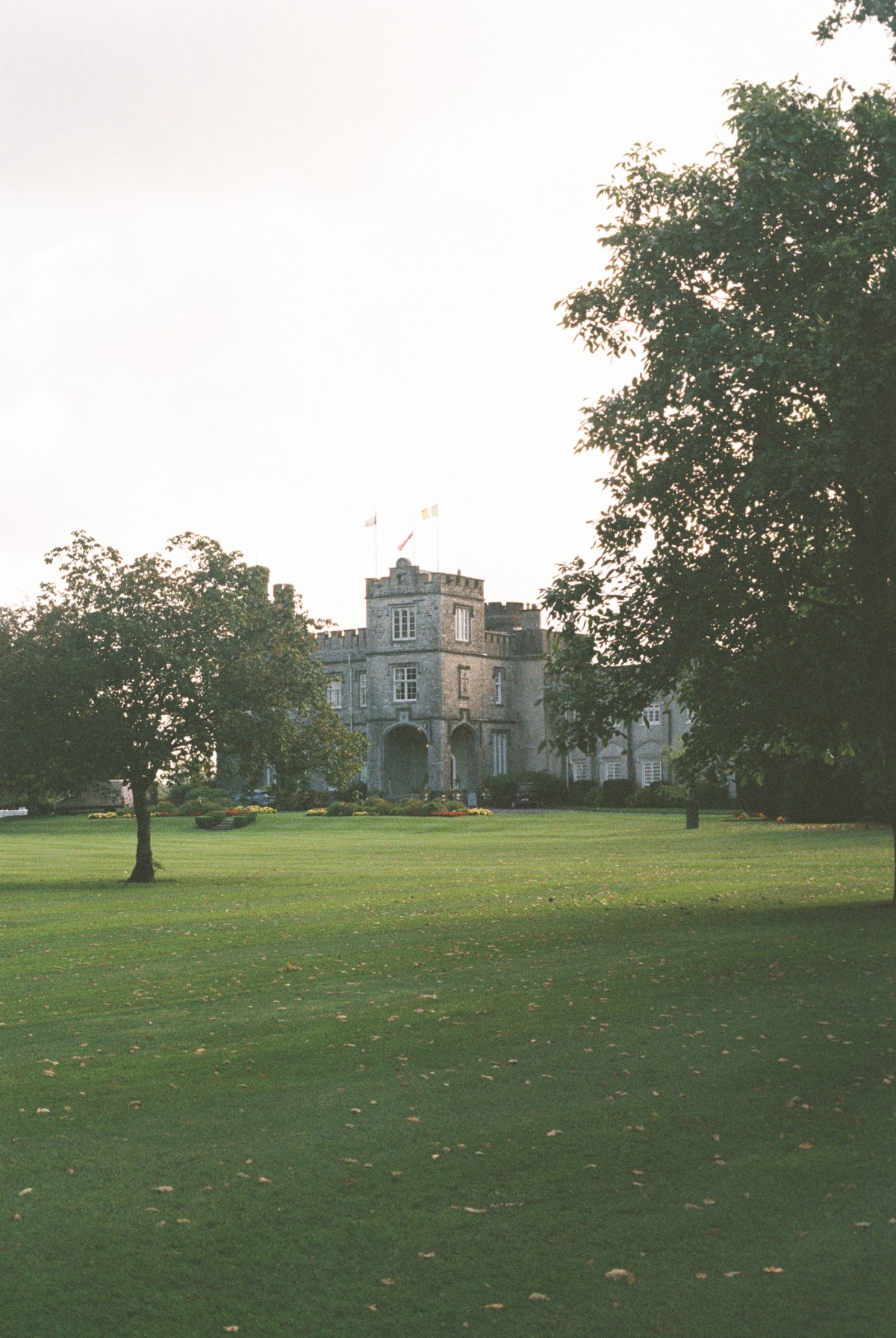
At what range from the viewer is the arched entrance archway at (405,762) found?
84.1 metres

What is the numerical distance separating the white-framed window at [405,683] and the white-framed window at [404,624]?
5.99 ft

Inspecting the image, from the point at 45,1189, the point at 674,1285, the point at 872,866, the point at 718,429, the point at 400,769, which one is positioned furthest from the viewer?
the point at 400,769

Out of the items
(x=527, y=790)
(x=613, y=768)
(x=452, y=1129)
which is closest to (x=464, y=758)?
(x=527, y=790)

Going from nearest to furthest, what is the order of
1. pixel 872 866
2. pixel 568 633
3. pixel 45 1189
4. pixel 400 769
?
pixel 45 1189, pixel 568 633, pixel 872 866, pixel 400 769

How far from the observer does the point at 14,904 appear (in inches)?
957

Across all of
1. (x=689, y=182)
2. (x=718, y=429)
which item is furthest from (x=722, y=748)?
(x=689, y=182)

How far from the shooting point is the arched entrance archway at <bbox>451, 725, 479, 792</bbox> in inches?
3342

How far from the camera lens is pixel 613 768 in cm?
8238

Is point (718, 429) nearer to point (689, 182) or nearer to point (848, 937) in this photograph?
point (689, 182)

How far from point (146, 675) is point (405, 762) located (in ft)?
189

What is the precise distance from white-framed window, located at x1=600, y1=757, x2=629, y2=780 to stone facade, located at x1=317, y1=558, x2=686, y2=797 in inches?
2.9

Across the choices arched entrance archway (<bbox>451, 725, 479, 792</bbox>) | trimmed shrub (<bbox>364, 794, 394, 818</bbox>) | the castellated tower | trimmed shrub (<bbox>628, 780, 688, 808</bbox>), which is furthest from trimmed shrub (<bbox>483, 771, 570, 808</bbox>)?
trimmed shrub (<bbox>364, 794, 394, 818</bbox>)

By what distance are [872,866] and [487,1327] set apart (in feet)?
78.6

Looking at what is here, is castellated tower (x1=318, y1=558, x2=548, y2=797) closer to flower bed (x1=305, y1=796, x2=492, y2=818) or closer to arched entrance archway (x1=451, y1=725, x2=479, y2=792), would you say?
arched entrance archway (x1=451, y1=725, x2=479, y2=792)
